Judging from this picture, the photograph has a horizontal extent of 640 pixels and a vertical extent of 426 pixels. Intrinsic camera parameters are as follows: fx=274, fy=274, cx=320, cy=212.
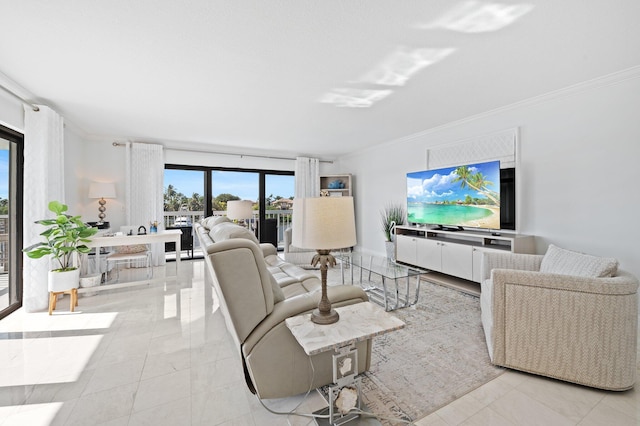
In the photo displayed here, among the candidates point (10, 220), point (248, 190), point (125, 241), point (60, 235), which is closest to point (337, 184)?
point (248, 190)

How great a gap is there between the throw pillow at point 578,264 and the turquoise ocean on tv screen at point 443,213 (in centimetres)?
129

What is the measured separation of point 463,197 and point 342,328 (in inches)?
122

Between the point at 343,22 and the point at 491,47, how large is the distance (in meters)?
1.19

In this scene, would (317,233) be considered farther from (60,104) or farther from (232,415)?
(60,104)

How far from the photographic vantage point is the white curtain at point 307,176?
20.6 ft

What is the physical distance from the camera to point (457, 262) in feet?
12.0

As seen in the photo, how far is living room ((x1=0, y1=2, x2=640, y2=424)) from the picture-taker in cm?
229

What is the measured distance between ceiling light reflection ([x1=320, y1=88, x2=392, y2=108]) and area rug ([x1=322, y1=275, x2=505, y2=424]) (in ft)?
7.72

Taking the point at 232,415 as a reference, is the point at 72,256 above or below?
above

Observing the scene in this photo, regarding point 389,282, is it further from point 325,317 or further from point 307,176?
point 307,176

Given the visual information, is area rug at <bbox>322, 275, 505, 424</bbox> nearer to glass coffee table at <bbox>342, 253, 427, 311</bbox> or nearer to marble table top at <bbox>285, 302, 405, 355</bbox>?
glass coffee table at <bbox>342, 253, 427, 311</bbox>

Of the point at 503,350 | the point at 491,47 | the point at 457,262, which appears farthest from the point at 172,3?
the point at 457,262

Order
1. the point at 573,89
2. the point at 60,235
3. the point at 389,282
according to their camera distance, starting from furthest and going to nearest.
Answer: the point at 389,282, the point at 60,235, the point at 573,89

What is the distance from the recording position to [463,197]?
3.76 meters
